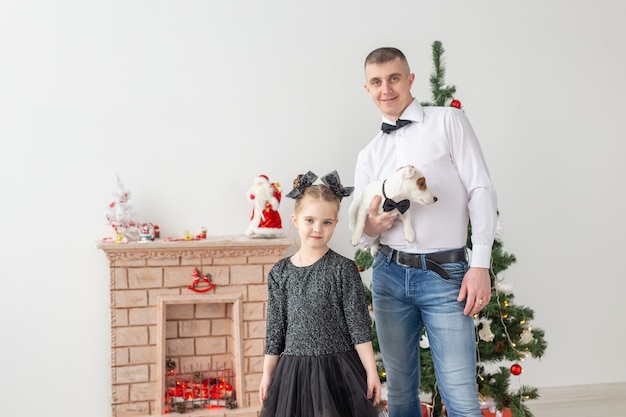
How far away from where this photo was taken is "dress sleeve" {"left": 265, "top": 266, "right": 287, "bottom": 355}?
2182 millimetres

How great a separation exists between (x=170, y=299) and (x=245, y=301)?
1.28 feet

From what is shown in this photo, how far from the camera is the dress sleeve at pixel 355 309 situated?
2115mm

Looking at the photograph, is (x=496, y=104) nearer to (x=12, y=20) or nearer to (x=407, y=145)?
(x=407, y=145)

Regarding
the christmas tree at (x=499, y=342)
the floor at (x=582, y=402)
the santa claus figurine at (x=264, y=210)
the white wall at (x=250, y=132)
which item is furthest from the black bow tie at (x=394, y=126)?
the floor at (x=582, y=402)

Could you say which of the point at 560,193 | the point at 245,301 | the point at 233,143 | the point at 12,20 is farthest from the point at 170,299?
the point at 560,193

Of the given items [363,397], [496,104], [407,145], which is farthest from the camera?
[496,104]

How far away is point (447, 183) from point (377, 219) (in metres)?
0.26

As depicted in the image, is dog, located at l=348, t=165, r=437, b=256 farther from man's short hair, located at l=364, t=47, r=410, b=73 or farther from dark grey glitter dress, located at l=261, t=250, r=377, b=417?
man's short hair, located at l=364, t=47, r=410, b=73

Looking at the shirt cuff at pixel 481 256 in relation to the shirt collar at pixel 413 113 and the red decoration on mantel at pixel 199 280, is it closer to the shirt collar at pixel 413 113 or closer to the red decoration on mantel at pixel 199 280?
the shirt collar at pixel 413 113

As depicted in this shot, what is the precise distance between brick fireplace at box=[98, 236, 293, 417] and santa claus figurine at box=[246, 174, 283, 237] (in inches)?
2.7

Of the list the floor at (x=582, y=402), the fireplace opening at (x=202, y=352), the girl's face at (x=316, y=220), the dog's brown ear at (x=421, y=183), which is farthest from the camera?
the floor at (x=582, y=402)

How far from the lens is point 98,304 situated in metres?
3.52

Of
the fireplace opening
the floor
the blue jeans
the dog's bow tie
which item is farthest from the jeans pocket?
the floor

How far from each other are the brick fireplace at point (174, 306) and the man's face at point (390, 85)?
1.40 meters
